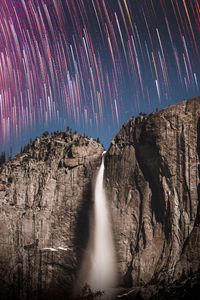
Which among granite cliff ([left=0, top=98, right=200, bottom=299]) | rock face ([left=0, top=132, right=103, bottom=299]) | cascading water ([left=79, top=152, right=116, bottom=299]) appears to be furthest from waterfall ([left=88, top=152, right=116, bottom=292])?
rock face ([left=0, top=132, right=103, bottom=299])

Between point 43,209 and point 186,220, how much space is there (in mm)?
27618

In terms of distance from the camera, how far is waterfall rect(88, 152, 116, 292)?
71.9 metres

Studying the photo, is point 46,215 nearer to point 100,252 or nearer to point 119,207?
point 100,252

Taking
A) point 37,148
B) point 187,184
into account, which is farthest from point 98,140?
point 187,184

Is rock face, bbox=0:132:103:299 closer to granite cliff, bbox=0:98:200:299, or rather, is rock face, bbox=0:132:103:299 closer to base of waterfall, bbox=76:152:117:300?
granite cliff, bbox=0:98:200:299

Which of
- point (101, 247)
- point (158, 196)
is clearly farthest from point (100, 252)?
point (158, 196)

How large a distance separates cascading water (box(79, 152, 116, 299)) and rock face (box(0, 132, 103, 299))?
163cm

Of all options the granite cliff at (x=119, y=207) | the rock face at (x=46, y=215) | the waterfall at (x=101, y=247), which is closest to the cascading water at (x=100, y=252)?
the waterfall at (x=101, y=247)

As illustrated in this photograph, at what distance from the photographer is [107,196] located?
77875 millimetres

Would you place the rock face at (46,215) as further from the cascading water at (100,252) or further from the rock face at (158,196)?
the rock face at (158,196)

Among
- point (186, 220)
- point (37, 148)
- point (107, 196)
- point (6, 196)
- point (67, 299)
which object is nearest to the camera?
point (186, 220)

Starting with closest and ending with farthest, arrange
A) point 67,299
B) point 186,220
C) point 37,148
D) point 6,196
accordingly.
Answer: point 186,220 → point 67,299 → point 6,196 → point 37,148

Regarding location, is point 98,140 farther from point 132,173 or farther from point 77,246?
point 77,246

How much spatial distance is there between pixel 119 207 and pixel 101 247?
7384mm
